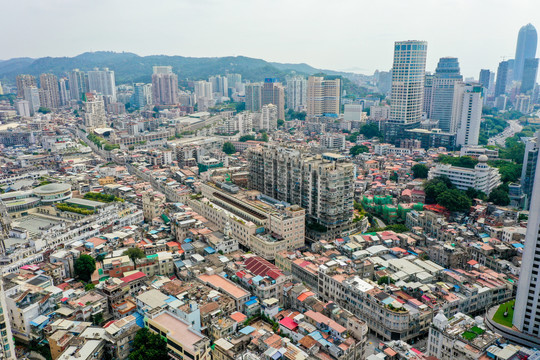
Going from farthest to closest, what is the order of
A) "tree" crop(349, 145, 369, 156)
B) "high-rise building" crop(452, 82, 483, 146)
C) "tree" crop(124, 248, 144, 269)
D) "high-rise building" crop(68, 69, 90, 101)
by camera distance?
"high-rise building" crop(68, 69, 90, 101), "tree" crop(349, 145, 369, 156), "high-rise building" crop(452, 82, 483, 146), "tree" crop(124, 248, 144, 269)

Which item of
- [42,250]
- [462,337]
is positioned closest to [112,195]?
[42,250]

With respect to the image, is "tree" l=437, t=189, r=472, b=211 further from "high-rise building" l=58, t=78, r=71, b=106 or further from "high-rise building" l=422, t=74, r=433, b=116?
"high-rise building" l=58, t=78, r=71, b=106

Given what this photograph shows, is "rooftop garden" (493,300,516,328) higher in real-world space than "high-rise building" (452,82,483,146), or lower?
lower

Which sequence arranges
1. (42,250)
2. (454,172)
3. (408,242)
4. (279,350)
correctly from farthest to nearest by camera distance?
(454,172)
(408,242)
(42,250)
(279,350)

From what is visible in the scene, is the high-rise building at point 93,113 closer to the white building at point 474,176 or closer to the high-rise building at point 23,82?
the high-rise building at point 23,82

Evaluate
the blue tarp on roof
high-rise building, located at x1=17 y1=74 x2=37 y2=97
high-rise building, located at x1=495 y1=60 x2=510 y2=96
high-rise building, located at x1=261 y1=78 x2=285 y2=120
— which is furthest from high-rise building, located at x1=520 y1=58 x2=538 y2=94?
high-rise building, located at x1=17 y1=74 x2=37 y2=97

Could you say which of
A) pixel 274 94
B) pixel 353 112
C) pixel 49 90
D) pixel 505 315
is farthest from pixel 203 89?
pixel 505 315

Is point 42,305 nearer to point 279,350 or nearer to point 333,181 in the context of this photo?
point 279,350

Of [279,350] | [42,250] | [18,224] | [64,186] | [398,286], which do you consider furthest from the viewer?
[64,186]
